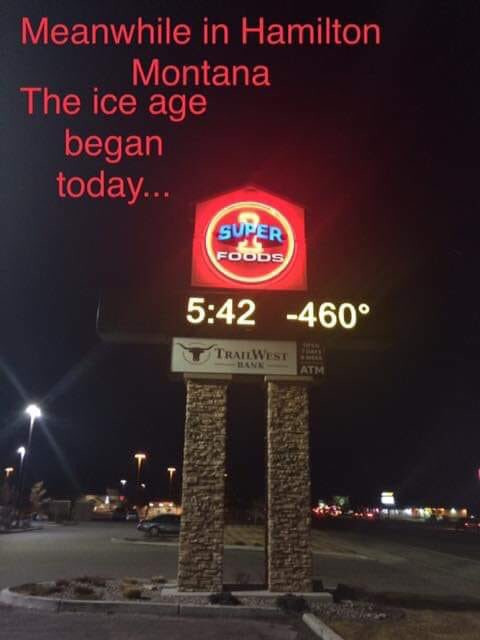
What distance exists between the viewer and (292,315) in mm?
12812

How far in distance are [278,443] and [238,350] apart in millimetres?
2214

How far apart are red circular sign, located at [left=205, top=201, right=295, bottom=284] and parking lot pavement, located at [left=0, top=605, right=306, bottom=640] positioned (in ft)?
24.2

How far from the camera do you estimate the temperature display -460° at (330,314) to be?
1269cm

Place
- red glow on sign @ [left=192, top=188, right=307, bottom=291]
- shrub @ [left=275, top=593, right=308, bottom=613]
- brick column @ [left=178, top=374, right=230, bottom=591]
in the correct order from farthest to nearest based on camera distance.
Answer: red glow on sign @ [left=192, top=188, right=307, bottom=291] < brick column @ [left=178, top=374, right=230, bottom=591] < shrub @ [left=275, top=593, right=308, bottom=613]

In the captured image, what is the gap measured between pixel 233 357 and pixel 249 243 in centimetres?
297

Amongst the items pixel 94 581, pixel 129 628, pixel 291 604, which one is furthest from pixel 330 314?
pixel 94 581

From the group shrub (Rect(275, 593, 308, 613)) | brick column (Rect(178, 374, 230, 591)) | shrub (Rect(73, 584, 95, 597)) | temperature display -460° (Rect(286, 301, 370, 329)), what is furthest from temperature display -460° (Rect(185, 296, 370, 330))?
shrub (Rect(73, 584, 95, 597))

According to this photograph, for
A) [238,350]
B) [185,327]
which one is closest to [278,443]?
[238,350]

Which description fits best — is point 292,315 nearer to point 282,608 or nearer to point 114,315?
point 114,315

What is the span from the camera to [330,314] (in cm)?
1277

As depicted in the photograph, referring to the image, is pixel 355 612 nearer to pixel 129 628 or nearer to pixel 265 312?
pixel 129 628

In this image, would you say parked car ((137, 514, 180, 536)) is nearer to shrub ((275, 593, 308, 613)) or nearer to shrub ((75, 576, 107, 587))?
shrub ((75, 576, 107, 587))

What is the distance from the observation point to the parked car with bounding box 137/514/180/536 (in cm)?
3516

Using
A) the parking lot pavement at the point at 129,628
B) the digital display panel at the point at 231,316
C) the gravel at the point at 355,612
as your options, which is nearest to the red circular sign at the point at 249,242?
the digital display panel at the point at 231,316
